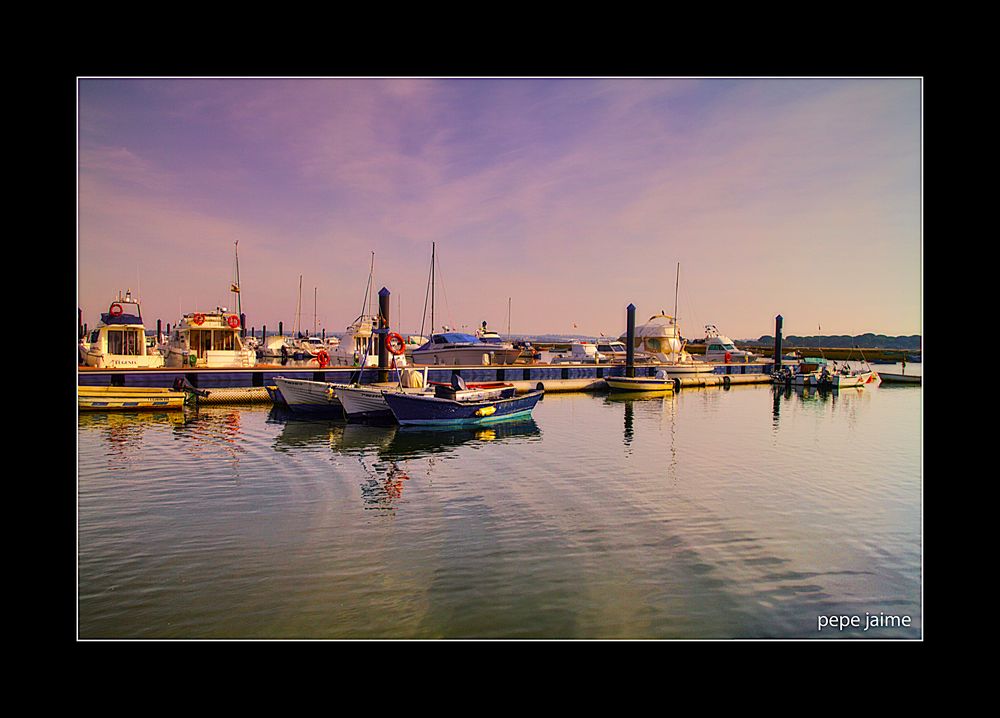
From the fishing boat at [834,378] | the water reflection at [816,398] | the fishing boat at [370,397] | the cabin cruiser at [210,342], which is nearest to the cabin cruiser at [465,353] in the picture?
the cabin cruiser at [210,342]

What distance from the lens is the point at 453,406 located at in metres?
24.4

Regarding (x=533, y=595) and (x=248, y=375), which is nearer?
(x=533, y=595)

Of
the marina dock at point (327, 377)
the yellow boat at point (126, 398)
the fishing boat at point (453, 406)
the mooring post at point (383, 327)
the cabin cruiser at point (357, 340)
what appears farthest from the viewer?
the cabin cruiser at point (357, 340)

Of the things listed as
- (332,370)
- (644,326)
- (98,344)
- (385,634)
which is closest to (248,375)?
(332,370)

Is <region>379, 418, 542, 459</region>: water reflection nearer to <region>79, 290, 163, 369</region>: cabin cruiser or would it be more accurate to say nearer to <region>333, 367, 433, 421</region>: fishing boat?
<region>333, 367, 433, 421</region>: fishing boat

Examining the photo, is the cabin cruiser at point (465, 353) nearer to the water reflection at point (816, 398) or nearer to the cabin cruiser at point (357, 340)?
the cabin cruiser at point (357, 340)

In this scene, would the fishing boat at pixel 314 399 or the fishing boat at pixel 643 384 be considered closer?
the fishing boat at pixel 314 399

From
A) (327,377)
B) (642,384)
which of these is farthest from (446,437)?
(642,384)

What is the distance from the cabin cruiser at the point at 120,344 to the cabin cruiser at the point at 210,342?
1.53 metres

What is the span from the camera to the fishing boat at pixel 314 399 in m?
27.3

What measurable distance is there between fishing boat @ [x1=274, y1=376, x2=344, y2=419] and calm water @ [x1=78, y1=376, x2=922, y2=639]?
6.18 metres

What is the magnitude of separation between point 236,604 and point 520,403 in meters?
20.2

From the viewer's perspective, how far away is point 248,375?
33.8 m
